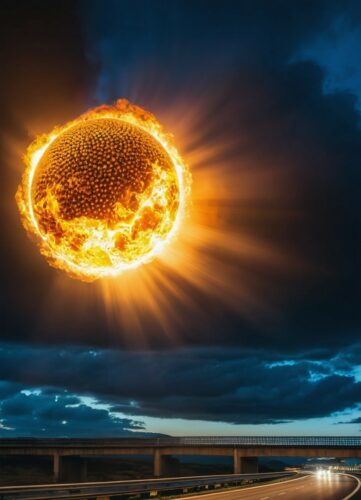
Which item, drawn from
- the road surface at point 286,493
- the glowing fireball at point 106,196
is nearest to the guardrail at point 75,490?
the road surface at point 286,493

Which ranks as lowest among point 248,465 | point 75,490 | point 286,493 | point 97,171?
point 75,490

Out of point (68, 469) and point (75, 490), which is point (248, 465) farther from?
point (75, 490)

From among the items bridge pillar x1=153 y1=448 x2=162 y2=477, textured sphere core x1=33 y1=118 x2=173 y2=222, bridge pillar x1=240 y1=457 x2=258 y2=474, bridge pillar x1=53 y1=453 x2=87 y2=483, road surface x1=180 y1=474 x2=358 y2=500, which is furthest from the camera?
bridge pillar x1=53 y1=453 x2=87 y2=483

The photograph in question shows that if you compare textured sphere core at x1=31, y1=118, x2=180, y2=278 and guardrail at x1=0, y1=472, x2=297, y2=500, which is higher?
textured sphere core at x1=31, y1=118, x2=180, y2=278

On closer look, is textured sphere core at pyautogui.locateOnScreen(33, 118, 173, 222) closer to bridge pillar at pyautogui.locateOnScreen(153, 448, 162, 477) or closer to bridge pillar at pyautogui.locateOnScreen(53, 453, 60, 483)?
bridge pillar at pyautogui.locateOnScreen(153, 448, 162, 477)

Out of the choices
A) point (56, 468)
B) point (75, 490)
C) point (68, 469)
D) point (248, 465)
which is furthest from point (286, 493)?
point (68, 469)

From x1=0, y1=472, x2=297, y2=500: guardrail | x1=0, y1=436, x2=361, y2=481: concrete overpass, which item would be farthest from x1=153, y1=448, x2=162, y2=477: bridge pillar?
x1=0, y1=472, x2=297, y2=500: guardrail

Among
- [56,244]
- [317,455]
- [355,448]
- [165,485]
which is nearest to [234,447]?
[317,455]
